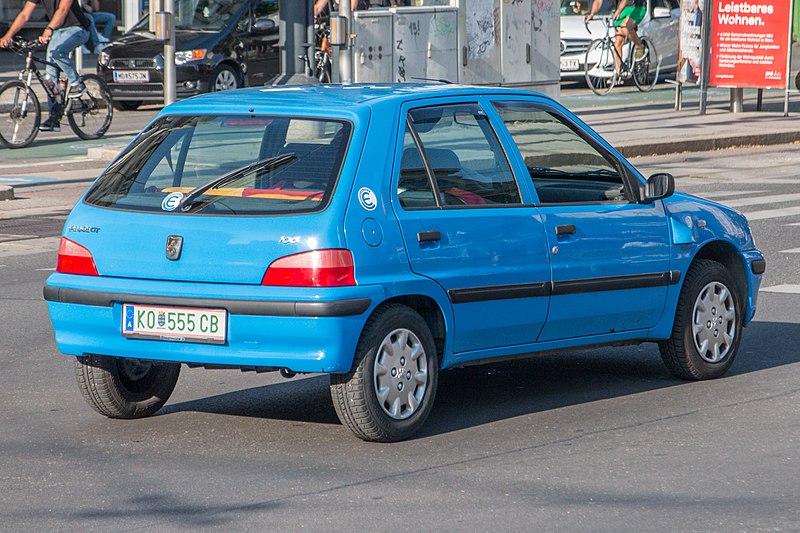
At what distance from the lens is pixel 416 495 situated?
5.42 meters

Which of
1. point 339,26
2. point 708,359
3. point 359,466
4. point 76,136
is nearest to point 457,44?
point 339,26

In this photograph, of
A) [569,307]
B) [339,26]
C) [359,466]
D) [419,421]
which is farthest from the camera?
[339,26]

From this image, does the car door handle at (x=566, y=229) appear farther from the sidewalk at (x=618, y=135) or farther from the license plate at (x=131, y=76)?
the license plate at (x=131, y=76)

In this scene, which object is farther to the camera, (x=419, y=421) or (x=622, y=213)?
(x=622, y=213)

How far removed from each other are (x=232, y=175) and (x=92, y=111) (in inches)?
555

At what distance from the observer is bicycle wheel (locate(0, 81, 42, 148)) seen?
18.1 m

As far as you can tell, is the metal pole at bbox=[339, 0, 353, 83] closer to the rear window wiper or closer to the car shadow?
the car shadow

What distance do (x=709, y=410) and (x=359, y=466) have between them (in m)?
1.85

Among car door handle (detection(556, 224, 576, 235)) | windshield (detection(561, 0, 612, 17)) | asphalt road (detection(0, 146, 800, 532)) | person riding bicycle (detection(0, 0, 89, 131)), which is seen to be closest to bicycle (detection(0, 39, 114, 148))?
person riding bicycle (detection(0, 0, 89, 131))

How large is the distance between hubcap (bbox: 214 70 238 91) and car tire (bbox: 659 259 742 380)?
17.0 m

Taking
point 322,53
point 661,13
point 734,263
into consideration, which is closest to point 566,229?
point 734,263

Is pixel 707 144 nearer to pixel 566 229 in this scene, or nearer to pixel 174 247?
pixel 566 229

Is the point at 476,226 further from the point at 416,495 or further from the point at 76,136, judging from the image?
the point at 76,136

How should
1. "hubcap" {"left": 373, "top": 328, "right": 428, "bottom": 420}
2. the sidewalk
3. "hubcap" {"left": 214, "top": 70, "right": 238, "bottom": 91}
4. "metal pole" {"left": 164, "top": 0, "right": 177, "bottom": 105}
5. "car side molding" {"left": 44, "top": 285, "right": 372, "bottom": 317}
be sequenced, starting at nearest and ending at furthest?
"car side molding" {"left": 44, "top": 285, "right": 372, "bottom": 317} < "hubcap" {"left": 373, "top": 328, "right": 428, "bottom": 420} < "metal pole" {"left": 164, "top": 0, "right": 177, "bottom": 105} < the sidewalk < "hubcap" {"left": 214, "top": 70, "right": 238, "bottom": 91}
